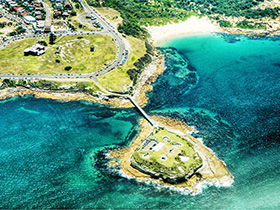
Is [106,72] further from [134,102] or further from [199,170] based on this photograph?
[199,170]

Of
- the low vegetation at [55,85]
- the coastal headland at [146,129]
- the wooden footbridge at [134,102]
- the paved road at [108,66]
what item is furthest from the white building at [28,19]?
the wooden footbridge at [134,102]

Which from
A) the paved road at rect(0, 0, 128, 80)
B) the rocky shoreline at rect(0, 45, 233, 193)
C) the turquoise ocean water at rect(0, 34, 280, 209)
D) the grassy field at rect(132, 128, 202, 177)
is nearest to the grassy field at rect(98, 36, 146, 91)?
the paved road at rect(0, 0, 128, 80)

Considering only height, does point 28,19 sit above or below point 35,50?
above

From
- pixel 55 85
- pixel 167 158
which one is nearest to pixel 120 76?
pixel 55 85

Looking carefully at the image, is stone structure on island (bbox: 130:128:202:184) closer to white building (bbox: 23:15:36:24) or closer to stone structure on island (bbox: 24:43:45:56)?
stone structure on island (bbox: 24:43:45:56)

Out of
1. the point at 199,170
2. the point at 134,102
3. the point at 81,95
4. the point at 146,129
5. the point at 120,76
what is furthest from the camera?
the point at 120,76

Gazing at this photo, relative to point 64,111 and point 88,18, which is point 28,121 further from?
point 88,18

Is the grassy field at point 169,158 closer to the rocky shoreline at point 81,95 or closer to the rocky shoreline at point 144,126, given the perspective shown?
the rocky shoreline at point 144,126

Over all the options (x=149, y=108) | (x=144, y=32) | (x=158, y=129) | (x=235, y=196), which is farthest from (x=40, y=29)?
(x=235, y=196)
